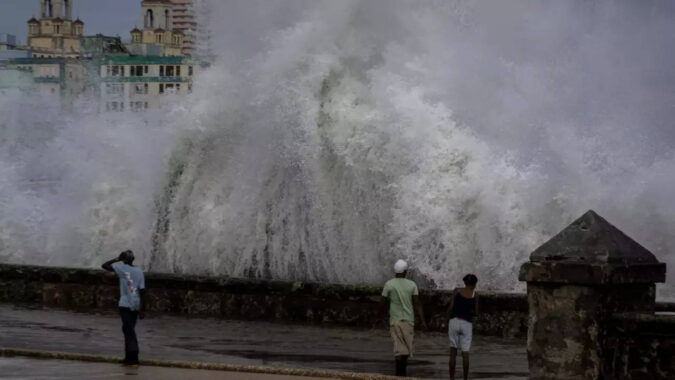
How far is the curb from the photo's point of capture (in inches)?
421

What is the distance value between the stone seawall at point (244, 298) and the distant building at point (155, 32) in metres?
119

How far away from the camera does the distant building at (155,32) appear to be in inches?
5443

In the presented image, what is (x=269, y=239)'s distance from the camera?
20.6 m

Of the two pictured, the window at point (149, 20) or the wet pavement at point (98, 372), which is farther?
the window at point (149, 20)

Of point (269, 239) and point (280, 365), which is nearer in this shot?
point (280, 365)

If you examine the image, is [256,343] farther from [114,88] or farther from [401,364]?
[114,88]

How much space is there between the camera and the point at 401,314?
1158 centimetres

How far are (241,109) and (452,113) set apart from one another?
11.1 feet

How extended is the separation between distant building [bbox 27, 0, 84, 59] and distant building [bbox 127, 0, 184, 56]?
312 inches

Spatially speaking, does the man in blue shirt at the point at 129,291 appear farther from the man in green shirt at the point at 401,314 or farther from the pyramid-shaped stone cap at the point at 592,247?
the pyramid-shaped stone cap at the point at 592,247

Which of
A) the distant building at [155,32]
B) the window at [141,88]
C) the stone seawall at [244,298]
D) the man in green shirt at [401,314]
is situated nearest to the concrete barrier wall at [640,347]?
the man in green shirt at [401,314]

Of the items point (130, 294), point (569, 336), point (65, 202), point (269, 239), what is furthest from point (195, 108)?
point (569, 336)

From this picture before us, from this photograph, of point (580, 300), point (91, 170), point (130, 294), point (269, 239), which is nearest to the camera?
point (580, 300)

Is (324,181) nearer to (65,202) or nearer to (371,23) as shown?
(371,23)
